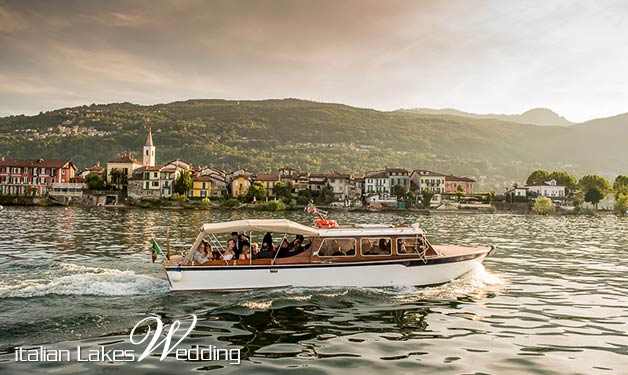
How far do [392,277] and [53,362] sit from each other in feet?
35.9

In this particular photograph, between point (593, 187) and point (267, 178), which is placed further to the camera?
point (267, 178)

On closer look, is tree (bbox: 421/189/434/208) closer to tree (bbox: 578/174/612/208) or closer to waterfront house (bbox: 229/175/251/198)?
tree (bbox: 578/174/612/208)

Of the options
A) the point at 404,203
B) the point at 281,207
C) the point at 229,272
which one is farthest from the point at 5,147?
the point at 229,272

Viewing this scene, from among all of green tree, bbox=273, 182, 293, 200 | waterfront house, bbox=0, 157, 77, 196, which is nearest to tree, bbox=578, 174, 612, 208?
green tree, bbox=273, 182, 293, 200

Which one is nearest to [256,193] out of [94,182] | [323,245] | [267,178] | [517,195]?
[267,178]

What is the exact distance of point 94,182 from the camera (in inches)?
4601

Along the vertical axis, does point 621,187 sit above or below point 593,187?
above

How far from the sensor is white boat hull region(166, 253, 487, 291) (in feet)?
54.2

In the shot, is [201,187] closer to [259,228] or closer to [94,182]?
[94,182]

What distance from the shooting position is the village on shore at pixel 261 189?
112019 mm

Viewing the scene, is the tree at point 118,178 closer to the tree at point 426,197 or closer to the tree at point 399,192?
the tree at point 399,192

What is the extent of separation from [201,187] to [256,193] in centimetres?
1588

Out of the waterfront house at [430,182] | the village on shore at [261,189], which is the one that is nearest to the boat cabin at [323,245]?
the village on shore at [261,189]

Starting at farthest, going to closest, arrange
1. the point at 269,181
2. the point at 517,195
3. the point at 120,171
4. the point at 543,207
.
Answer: the point at 517,195
the point at 120,171
the point at 269,181
the point at 543,207
